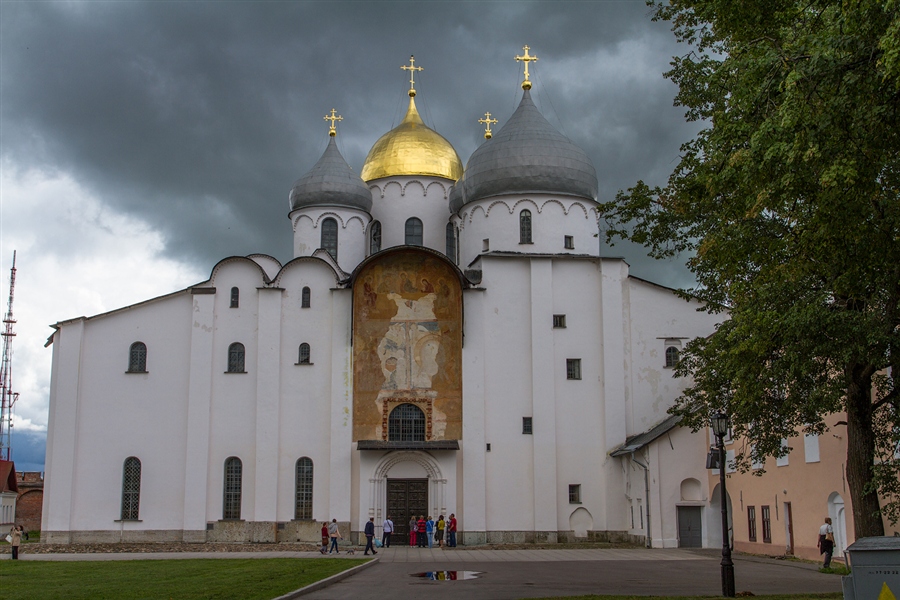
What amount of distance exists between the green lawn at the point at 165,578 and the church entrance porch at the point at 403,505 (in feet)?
26.4

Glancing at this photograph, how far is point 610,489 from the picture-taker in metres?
32.1

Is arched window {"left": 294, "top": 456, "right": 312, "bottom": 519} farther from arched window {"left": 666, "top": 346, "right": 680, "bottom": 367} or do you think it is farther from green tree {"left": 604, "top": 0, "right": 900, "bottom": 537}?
green tree {"left": 604, "top": 0, "right": 900, "bottom": 537}

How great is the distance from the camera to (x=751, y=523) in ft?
88.8

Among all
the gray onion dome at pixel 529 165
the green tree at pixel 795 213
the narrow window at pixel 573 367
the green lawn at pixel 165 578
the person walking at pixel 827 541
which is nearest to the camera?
the green tree at pixel 795 213

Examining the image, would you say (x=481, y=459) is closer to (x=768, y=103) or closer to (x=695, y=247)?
(x=695, y=247)

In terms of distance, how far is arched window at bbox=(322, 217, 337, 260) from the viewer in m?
38.1

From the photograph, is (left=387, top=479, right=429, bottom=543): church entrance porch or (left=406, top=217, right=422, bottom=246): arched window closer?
(left=387, top=479, right=429, bottom=543): church entrance porch

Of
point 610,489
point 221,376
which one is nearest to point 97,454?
point 221,376

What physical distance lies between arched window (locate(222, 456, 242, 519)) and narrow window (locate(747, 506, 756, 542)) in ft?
52.0

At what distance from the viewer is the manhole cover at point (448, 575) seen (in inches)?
741

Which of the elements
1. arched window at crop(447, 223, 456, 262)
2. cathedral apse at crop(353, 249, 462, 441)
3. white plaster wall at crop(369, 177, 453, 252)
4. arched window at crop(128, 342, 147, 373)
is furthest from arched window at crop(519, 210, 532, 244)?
arched window at crop(128, 342, 147, 373)

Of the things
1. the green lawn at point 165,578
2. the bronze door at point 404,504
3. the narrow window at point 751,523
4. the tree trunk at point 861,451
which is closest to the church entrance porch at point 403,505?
the bronze door at point 404,504

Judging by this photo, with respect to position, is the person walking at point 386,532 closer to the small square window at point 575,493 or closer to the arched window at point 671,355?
the small square window at point 575,493

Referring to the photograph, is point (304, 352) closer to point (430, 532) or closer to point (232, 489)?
point (232, 489)
